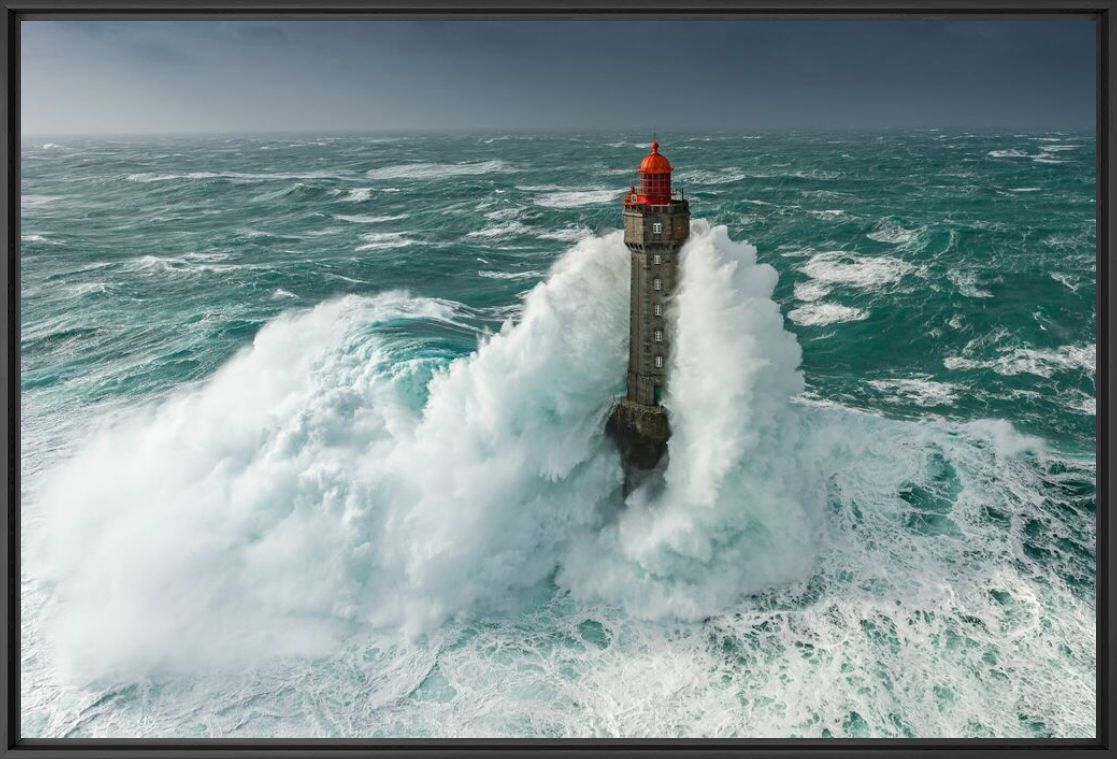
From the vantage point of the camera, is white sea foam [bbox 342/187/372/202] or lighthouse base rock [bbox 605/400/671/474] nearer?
lighthouse base rock [bbox 605/400/671/474]

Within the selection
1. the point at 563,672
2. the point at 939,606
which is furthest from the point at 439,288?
the point at 939,606

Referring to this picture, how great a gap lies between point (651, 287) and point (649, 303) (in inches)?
7.8

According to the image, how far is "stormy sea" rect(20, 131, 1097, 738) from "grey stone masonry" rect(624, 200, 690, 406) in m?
0.21

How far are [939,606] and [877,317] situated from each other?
695 centimetres

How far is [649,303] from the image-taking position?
35.9 ft

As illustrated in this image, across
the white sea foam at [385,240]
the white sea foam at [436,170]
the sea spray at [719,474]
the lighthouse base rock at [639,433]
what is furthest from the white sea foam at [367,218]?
the sea spray at [719,474]

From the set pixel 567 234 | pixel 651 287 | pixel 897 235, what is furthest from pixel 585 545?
pixel 897 235

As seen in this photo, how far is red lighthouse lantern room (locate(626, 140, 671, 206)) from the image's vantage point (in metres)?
10.4

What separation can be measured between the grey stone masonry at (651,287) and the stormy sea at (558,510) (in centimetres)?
21

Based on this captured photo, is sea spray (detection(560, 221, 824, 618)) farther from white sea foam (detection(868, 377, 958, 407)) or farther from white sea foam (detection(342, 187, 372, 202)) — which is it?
white sea foam (detection(342, 187, 372, 202))

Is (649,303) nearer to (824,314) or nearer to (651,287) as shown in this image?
(651,287)

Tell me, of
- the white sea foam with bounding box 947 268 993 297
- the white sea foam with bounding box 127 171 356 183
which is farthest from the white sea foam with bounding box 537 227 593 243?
the white sea foam with bounding box 127 171 356 183

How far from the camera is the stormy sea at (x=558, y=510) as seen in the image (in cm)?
872

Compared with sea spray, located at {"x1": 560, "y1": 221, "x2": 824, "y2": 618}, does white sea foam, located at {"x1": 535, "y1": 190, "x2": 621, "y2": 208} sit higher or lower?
higher
